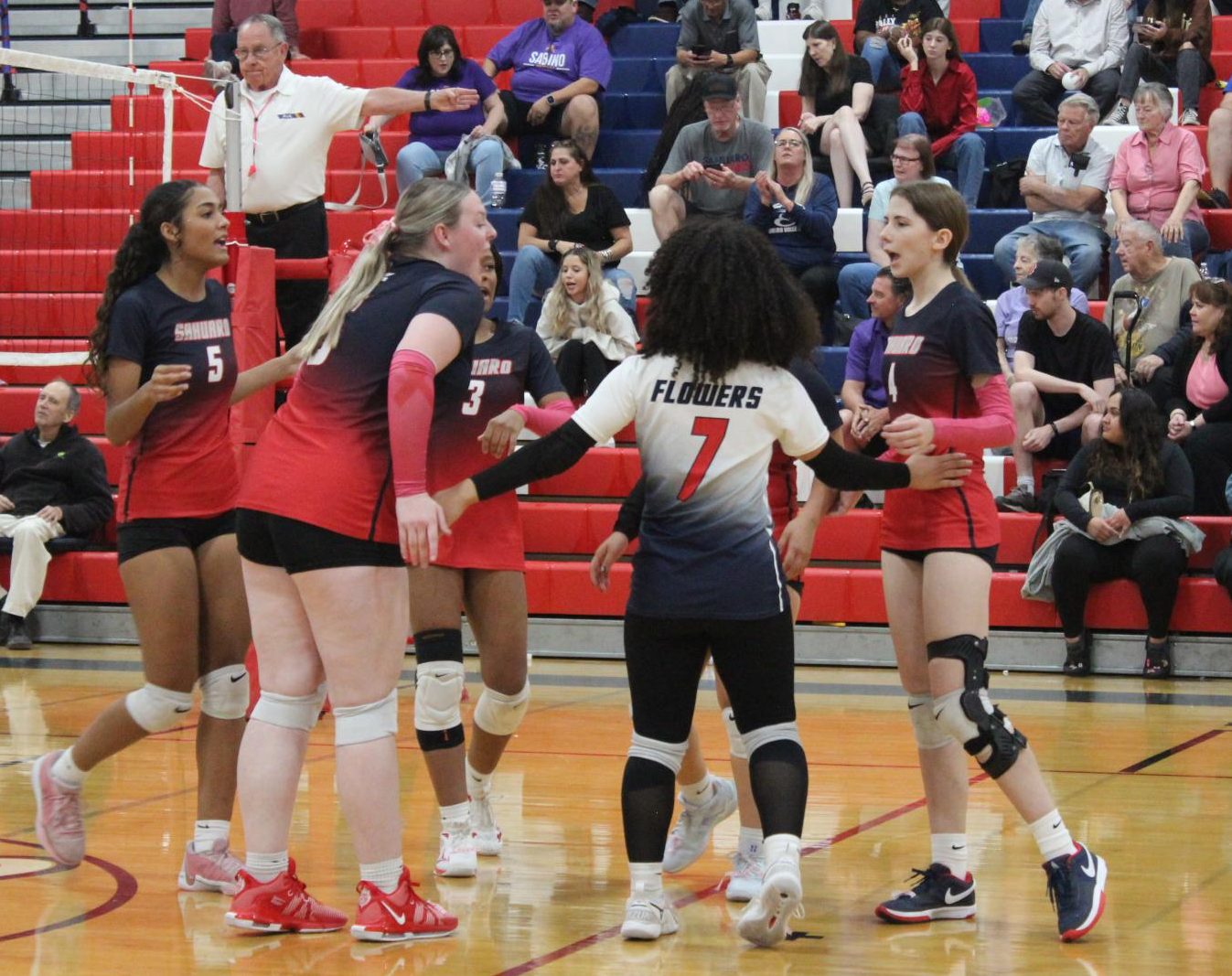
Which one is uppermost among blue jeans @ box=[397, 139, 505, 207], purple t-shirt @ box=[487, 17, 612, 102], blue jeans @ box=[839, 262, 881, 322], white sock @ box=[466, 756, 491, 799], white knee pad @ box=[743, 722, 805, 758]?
purple t-shirt @ box=[487, 17, 612, 102]

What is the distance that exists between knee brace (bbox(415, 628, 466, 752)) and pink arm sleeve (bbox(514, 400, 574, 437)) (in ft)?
2.29

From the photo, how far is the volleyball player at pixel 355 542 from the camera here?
4203 millimetres

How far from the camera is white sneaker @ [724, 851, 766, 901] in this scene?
4848 mm

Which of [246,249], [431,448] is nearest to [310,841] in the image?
[431,448]

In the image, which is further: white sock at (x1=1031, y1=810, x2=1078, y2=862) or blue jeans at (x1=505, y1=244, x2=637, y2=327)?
blue jeans at (x1=505, y1=244, x2=637, y2=327)

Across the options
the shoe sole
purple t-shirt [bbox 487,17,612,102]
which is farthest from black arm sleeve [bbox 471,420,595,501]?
purple t-shirt [bbox 487,17,612,102]

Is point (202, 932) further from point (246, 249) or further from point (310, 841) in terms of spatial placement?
point (246, 249)

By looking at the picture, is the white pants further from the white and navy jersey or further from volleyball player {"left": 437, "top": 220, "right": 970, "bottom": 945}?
the white and navy jersey

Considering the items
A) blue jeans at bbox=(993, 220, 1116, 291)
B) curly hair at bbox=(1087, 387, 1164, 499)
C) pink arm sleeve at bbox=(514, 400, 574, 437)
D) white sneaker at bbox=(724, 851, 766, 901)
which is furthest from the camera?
blue jeans at bbox=(993, 220, 1116, 291)

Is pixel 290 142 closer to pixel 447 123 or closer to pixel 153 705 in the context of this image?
pixel 153 705

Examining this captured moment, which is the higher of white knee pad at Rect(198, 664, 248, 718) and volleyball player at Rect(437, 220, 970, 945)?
volleyball player at Rect(437, 220, 970, 945)

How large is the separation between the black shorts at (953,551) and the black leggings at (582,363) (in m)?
5.60

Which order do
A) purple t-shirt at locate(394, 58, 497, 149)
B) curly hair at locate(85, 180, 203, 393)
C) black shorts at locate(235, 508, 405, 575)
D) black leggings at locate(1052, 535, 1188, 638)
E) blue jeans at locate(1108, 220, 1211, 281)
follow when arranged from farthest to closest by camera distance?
purple t-shirt at locate(394, 58, 497, 149) → blue jeans at locate(1108, 220, 1211, 281) → black leggings at locate(1052, 535, 1188, 638) → curly hair at locate(85, 180, 203, 393) → black shorts at locate(235, 508, 405, 575)

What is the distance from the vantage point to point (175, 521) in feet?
16.5
